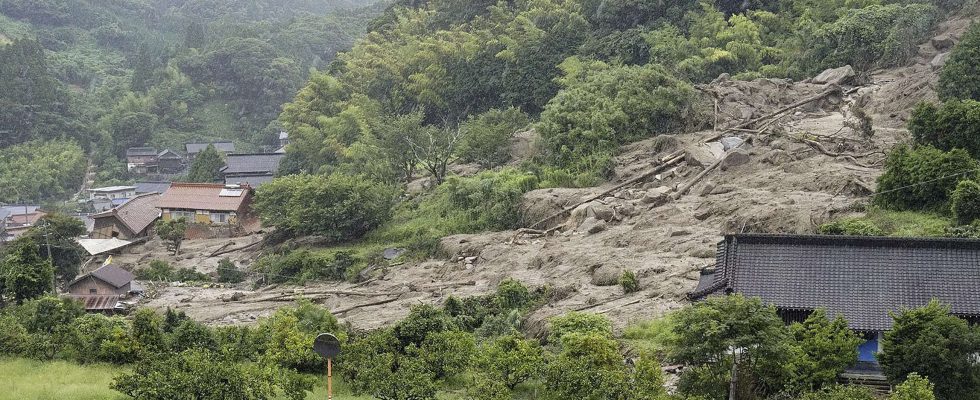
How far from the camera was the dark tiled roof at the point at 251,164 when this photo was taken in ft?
181

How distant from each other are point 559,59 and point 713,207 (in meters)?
19.9

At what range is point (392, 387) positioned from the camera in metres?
18.3

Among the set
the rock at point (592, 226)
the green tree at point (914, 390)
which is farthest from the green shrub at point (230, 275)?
the green tree at point (914, 390)

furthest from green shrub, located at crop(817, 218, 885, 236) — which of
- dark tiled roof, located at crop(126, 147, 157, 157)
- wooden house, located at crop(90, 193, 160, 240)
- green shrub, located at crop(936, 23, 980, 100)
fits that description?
dark tiled roof, located at crop(126, 147, 157, 157)

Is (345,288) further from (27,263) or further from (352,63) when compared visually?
(352,63)

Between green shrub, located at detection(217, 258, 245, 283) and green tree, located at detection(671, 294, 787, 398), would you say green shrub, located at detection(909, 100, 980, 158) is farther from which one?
green shrub, located at detection(217, 258, 245, 283)

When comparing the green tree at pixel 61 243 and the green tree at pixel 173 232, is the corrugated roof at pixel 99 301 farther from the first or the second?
the green tree at pixel 173 232

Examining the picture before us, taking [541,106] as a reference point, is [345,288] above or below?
below

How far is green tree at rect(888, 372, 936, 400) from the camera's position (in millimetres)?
16000

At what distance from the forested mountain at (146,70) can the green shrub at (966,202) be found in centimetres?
4787

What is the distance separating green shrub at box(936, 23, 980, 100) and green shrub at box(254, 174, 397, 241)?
17.0 m

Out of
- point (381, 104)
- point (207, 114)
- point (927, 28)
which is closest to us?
point (927, 28)

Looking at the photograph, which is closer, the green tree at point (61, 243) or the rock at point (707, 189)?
the rock at point (707, 189)

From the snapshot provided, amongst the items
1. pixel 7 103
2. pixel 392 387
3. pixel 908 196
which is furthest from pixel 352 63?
pixel 392 387
